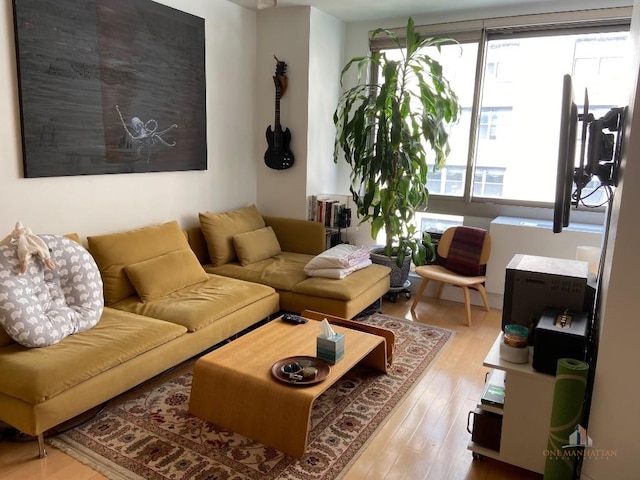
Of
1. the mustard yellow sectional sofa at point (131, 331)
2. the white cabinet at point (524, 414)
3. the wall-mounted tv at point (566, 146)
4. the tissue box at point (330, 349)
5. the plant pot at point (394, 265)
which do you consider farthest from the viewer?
the plant pot at point (394, 265)

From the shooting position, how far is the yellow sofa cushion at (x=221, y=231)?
376cm

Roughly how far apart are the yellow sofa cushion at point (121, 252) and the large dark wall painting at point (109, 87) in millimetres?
445

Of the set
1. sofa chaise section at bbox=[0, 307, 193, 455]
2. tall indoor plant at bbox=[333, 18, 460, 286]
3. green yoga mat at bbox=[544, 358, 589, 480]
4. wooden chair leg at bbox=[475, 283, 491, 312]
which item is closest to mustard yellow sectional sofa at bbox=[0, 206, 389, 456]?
sofa chaise section at bbox=[0, 307, 193, 455]

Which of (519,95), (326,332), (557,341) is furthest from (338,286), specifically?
(519,95)

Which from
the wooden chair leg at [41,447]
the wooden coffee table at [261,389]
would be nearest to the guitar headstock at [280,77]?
the wooden coffee table at [261,389]

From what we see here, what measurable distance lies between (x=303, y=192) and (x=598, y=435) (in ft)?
9.97

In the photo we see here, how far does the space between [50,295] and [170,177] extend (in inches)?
56.5

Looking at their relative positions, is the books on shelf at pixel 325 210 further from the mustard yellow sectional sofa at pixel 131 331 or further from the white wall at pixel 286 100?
the mustard yellow sectional sofa at pixel 131 331

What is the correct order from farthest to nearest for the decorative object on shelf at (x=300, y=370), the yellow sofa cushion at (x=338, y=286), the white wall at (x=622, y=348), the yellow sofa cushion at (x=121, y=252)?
1. the yellow sofa cushion at (x=338, y=286)
2. the yellow sofa cushion at (x=121, y=252)
3. the decorative object on shelf at (x=300, y=370)
4. the white wall at (x=622, y=348)

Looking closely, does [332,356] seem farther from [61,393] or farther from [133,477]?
[61,393]

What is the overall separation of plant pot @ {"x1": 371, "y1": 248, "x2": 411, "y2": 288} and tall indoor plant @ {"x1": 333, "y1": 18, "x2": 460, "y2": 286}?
61 millimetres

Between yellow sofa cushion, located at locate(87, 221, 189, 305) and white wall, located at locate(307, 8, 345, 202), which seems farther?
white wall, located at locate(307, 8, 345, 202)

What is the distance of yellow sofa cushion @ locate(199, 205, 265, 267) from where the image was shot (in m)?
3.76

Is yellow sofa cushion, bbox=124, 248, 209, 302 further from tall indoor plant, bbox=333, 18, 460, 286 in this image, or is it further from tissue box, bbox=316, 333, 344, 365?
tall indoor plant, bbox=333, 18, 460, 286
